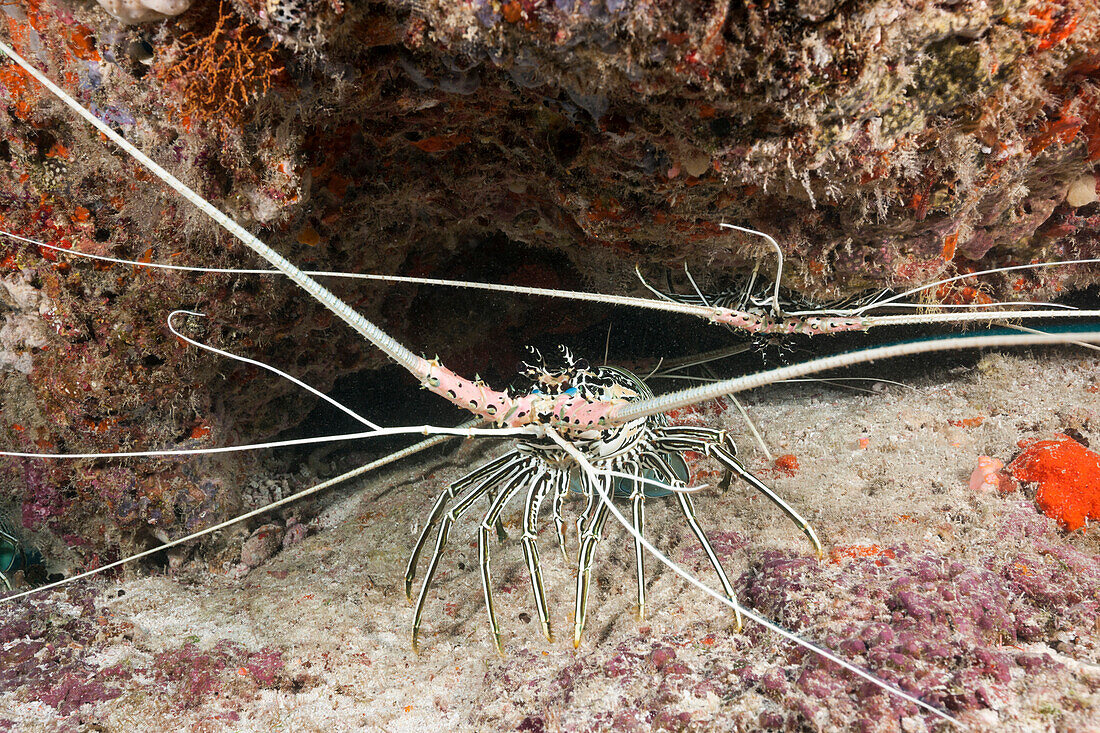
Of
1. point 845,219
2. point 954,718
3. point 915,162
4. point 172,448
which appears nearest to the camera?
point 954,718

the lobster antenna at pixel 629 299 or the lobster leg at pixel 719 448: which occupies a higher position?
the lobster antenna at pixel 629 299

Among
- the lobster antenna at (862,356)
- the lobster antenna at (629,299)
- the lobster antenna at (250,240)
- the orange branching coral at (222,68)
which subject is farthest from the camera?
the orange branching coral at (222,68)

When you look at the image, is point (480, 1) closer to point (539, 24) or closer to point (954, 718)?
point (539, 24)

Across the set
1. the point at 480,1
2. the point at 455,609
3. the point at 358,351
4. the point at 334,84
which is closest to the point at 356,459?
the point at 358,351

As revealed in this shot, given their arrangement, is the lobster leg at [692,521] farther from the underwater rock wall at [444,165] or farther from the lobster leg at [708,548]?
the underwater rock wall at [444,165]

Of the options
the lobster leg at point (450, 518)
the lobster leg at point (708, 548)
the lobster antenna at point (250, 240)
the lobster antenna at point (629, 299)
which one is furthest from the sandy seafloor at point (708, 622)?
Result: the lobster antenna at point (250, 240)

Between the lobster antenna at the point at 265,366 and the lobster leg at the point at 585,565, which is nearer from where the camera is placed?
the lobster antenna at the point at 265,366

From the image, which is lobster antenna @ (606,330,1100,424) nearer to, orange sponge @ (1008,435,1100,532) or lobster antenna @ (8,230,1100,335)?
lobster antenna @ (8,230,1100,335)

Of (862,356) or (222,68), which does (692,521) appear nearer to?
(862,356)
